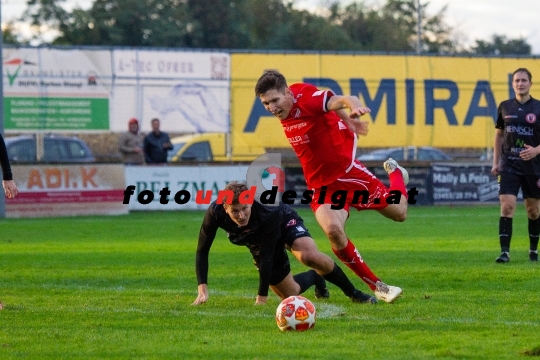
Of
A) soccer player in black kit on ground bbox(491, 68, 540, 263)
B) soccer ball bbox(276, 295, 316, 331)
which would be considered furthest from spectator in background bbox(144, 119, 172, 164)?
soccer ball bbox(276, 295, 316, 331)

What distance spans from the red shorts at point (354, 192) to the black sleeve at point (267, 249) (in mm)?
711

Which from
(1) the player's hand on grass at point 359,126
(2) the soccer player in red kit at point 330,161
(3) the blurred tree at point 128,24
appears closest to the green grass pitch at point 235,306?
(2) the soccer player in red kit at point 330,161

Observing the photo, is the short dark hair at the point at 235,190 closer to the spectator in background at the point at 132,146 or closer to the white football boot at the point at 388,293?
the white football boot at the point at 388,293

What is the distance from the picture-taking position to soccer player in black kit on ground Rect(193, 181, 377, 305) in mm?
8281

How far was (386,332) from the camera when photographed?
6918 millimetres

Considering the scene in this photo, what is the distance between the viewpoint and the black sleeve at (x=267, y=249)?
27.2 ft

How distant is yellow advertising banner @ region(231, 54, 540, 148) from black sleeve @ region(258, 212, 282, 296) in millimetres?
19563

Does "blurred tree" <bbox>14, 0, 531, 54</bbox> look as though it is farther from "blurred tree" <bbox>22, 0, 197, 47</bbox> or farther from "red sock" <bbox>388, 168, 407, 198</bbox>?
"red sock" <bbox>388, 168, 407, 198</bbox>

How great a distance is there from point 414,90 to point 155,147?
29.1 feet

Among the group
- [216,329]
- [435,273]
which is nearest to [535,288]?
[435,273]

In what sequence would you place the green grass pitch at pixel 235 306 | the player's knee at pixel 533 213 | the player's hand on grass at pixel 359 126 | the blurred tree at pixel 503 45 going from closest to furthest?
the green grass pitch at pixel 235 306
the player's hand on grass at pixel 359 126
the player's knee at pixel 533 213
the blurred tree at pixel 503 45

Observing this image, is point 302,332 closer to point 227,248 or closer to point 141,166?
point 227,248

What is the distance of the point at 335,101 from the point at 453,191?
17.8 meters

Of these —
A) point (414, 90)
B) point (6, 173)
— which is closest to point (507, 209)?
point (6, 173)
